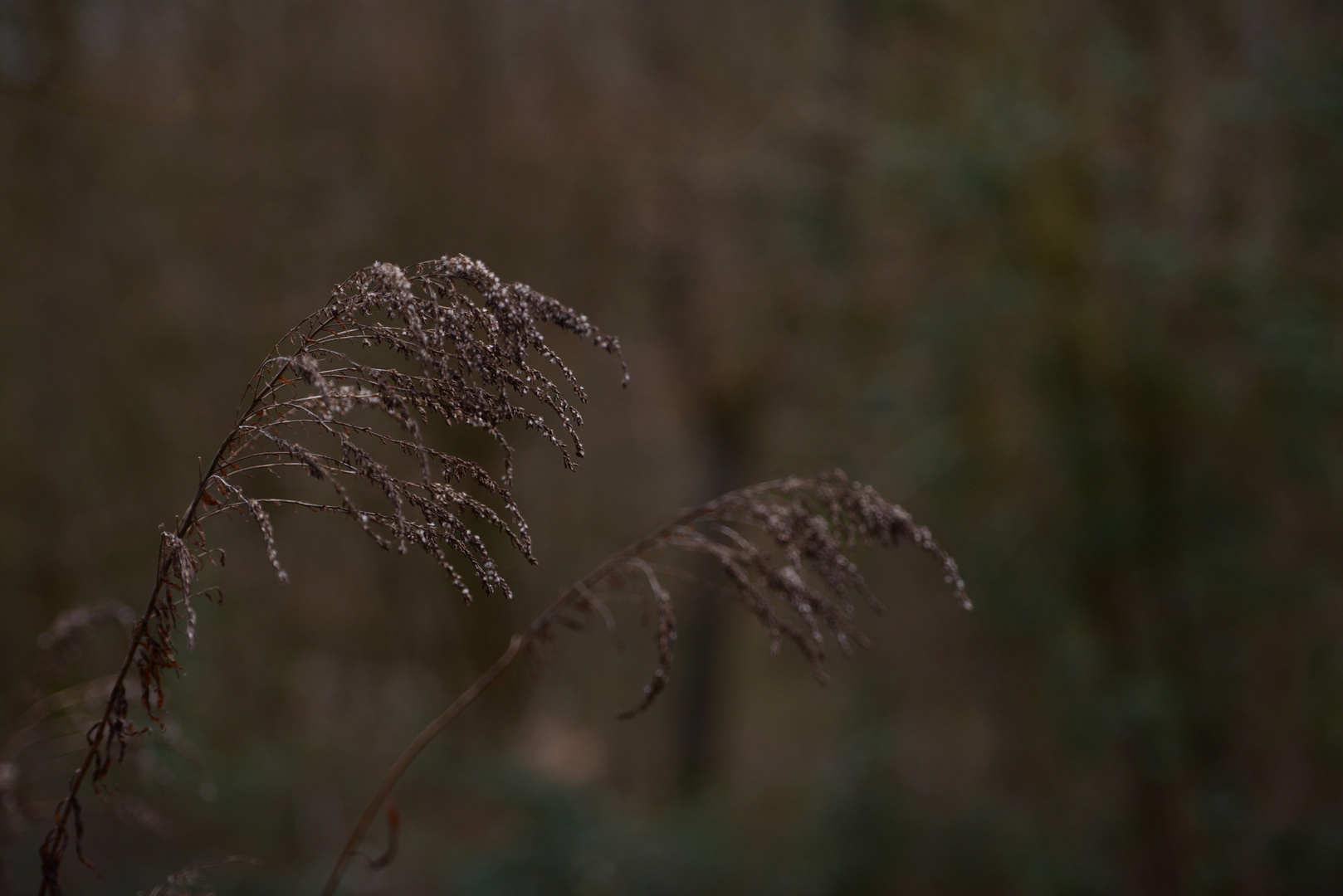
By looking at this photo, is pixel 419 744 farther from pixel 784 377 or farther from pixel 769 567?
pixel 784 377

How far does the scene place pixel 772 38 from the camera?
392 inches

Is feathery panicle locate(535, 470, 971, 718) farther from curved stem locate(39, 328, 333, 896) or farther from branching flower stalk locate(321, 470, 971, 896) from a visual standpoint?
curved stem locate(39, 328, 333, 896)

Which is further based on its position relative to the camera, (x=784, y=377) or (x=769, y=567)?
(x=784, y=377)

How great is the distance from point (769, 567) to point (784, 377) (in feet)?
30.7

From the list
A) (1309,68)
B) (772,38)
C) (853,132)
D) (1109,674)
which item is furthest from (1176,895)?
(772,38)

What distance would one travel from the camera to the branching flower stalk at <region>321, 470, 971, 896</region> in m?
1.64

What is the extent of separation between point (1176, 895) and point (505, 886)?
4.26 meters

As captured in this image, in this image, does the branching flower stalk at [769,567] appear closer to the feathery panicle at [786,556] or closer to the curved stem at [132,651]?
the feathery panicle at [786,556]

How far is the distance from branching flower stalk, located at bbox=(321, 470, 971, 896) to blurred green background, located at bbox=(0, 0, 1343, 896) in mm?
1265

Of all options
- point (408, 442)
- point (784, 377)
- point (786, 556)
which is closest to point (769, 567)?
point (786, 556)

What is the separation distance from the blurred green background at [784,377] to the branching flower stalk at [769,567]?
126 centimetres

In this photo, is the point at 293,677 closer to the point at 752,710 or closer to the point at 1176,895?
the point at 1176,895

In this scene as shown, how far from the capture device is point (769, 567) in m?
1.73

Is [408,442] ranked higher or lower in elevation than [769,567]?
higher
